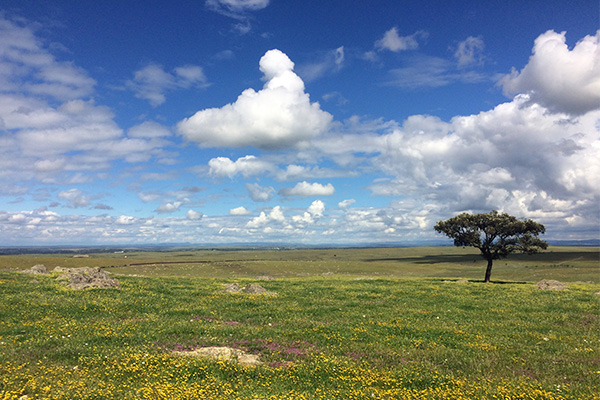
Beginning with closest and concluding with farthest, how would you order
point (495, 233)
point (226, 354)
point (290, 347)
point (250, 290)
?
point (226, 354) → point (290, 347) → point (250, 290) → point (495, 233)

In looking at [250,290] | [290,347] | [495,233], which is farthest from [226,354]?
[495,233]

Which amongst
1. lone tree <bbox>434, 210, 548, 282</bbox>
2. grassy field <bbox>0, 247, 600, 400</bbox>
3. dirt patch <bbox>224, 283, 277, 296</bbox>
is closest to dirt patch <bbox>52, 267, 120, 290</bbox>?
grassy field <bbox>0, 247, 600, 400</bbox>

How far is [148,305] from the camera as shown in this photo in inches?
989

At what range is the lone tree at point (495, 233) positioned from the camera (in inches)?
2084

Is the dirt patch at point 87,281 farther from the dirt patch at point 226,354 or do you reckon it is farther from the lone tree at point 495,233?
the lone tree at point 495,233

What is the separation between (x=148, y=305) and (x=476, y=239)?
4946 centimetres

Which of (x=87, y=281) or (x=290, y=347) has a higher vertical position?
(x=87, y=281)

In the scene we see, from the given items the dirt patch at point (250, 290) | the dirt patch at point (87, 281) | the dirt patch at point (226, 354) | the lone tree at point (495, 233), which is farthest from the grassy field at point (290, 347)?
the lone tree at point (495, 233)

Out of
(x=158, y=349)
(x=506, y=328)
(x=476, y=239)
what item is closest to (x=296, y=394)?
(x=158, y=349)

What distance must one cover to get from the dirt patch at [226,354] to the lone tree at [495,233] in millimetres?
48854

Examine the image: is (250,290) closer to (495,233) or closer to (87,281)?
(87,281)

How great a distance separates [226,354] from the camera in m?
14.9

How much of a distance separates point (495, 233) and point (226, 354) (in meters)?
52.5

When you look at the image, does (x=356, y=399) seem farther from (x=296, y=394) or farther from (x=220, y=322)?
(x=220, y=322)
